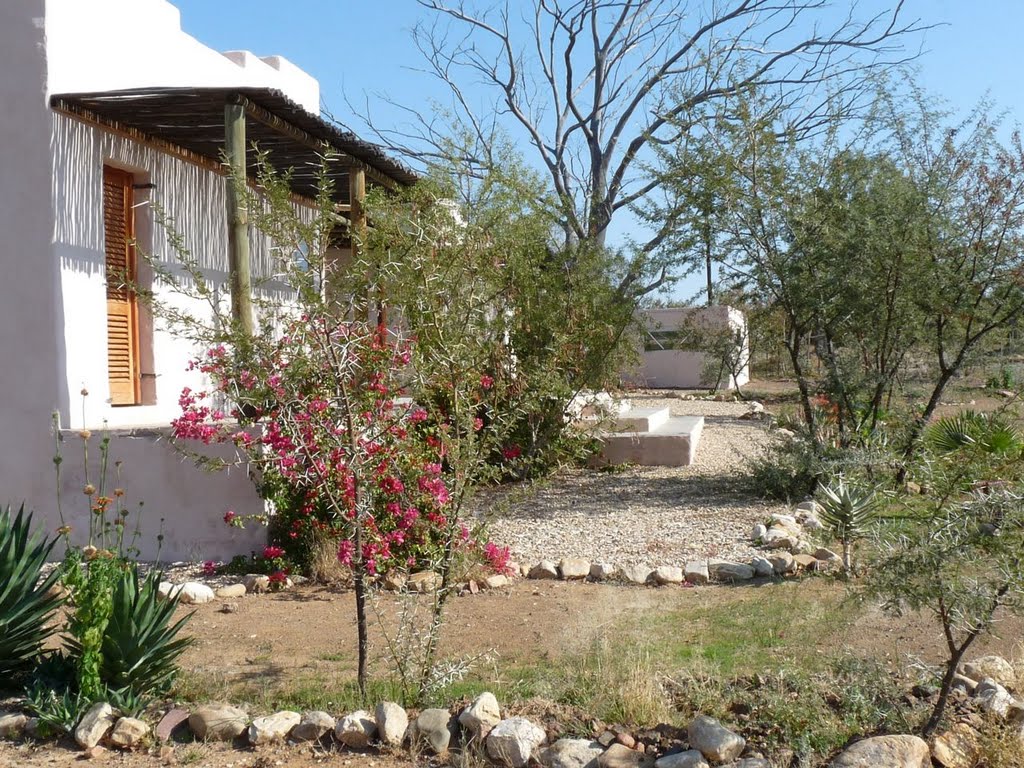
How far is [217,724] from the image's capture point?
4609mm

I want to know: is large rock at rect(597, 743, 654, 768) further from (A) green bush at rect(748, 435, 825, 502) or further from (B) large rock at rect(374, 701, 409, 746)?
(A) green bush at rect(748, 435, 825, 502)

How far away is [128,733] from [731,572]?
4.54 m

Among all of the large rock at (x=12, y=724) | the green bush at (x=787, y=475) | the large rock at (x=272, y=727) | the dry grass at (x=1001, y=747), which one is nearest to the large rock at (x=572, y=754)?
the large rock at (x=272, y=727)

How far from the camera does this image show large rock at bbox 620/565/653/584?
7625mm

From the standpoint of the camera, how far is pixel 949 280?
10.4 m

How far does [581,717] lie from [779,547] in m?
4.15

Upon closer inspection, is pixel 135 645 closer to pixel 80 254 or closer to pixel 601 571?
pixel 601 571

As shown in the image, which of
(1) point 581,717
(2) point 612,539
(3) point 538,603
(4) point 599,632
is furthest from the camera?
(2) point 612,539

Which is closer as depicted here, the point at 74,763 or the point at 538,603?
the point at 74,763

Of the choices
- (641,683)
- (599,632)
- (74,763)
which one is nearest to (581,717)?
(641,683)

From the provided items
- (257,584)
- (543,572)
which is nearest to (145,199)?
(257,584)

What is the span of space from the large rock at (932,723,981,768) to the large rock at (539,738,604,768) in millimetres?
1384

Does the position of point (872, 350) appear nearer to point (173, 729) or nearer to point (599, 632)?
point (599, 632)

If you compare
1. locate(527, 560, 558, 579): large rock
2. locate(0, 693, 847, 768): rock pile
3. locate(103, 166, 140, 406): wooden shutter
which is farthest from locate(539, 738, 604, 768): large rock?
locate(103, 166, 140, 406): wooden shutter
